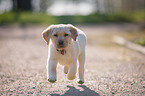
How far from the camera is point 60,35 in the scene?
421 centimetres

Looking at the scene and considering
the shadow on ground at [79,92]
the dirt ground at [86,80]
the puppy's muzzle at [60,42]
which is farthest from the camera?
the dirt ground at [86,80]

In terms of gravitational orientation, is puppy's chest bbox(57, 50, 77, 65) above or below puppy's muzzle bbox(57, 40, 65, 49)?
below

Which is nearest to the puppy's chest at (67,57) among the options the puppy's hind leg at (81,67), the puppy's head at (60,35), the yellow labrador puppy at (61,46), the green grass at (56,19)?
the yellow labrador puppy at (61,46)

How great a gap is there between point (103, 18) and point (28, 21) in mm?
8763

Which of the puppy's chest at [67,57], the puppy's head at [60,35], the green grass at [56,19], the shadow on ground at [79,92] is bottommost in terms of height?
→ the shadow on ground at [79,92]

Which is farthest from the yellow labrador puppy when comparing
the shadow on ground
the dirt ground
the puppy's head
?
the dirt ground

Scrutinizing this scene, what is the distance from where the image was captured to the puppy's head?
416cm

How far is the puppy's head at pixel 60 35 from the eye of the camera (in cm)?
416

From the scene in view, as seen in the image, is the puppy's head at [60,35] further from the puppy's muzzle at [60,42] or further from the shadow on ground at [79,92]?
the shadow on ground at [79,92]

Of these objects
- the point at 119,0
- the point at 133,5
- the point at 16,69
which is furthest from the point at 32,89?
the point at 119,0

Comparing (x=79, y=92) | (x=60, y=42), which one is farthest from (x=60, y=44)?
(x=79, y=92)

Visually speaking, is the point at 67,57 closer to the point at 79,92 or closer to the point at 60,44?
the point at 60,44

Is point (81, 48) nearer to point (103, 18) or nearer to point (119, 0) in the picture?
point (103, 18)

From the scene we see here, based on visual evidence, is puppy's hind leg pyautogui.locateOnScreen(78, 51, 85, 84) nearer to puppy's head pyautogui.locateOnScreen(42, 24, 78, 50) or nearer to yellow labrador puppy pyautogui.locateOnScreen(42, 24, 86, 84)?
yellow labrador puppy pyautogui.locateOnScreen(42, 24, 86, 84)
